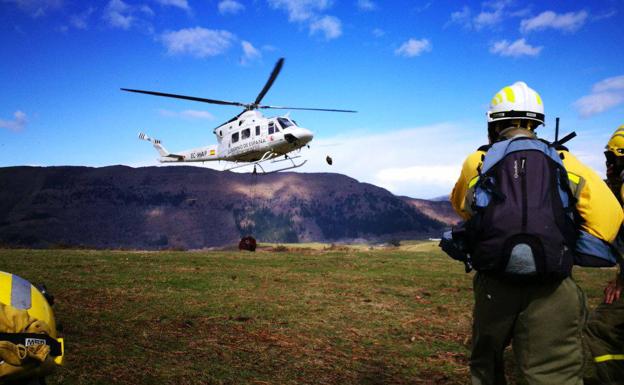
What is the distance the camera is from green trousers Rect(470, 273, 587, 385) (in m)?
2.85

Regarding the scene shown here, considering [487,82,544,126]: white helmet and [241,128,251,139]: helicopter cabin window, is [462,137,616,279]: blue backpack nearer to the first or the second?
[487,82,544,126]: white helmet

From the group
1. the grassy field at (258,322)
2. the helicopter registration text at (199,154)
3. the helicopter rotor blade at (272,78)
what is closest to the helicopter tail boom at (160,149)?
the helicopter registration text at (199,154)

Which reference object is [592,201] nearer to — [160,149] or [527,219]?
[527,219]

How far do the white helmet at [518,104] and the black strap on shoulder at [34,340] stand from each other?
3.11 m

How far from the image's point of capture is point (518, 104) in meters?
3.27

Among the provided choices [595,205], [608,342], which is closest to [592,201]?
[595,205]

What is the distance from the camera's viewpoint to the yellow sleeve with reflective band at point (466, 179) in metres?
3.18

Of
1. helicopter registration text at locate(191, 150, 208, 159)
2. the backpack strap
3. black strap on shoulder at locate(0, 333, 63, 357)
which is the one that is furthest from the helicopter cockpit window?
black strap on shoulder at locate(0, 333, 63, 357)

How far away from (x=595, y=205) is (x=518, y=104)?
83cm

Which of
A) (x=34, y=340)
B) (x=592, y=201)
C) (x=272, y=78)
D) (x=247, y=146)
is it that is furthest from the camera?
(x=247, y=146)

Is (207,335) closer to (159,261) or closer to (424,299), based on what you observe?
(424,299)

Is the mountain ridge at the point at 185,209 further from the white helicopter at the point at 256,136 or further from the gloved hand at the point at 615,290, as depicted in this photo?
the gloved hand at the point at 615,290

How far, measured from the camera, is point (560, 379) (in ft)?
9.27

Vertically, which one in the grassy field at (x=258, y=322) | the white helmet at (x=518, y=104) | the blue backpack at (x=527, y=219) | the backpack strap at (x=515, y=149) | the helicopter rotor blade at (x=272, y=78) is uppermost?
the helicopter rotor blade at (x=272, y=78)
